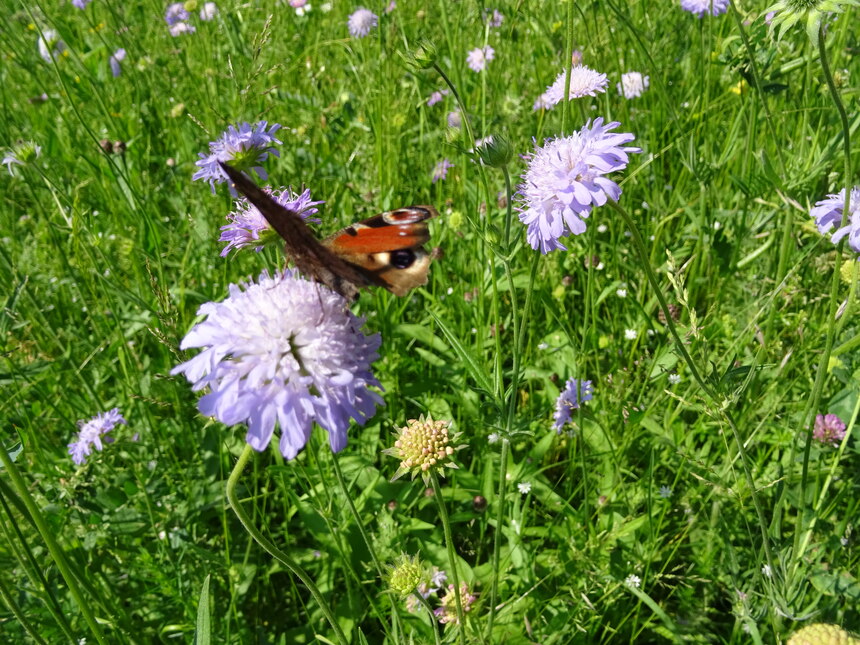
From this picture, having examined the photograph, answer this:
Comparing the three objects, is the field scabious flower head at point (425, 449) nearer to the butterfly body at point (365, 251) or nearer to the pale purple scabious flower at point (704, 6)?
the butterfly body at point (365, 251)

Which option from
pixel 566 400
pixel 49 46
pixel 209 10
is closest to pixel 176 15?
pixel 209 10

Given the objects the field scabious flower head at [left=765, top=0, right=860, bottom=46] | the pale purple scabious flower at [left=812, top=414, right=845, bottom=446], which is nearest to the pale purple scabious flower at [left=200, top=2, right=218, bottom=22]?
the field scabious flower head at [left=765, top=0, right=860, bottom=46]

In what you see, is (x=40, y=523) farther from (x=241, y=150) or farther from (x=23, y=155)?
(x=23, y=155)

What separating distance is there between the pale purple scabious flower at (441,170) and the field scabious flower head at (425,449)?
5.92ft

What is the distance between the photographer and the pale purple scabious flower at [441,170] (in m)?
3.05

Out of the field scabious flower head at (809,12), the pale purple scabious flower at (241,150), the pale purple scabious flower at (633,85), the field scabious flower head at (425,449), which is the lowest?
the field scabious flower head at (425,449)

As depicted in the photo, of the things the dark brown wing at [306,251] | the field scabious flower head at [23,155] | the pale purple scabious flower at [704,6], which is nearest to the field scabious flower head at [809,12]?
the dark brown wing at [306,251]

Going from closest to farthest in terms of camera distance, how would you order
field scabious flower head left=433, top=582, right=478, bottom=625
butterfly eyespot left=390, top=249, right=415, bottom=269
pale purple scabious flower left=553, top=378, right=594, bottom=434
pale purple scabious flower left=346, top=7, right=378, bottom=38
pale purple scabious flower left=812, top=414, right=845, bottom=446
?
1. butterfly eyespot left=390, top=249, right=415, bottom=269
2. field scabious flower head left=433, top=582, right=478, bottom=625
3. pale purple scabious flower left=812, top=414, right=845, bottom=446
4. pale purple scabious flower left=553, top=378, right=594, bottom=434
5. pale purple scabious flower left=346, top=7, right=378, bottom=38

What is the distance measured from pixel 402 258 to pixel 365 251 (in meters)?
0.09

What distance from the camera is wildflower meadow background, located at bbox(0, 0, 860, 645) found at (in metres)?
1.43

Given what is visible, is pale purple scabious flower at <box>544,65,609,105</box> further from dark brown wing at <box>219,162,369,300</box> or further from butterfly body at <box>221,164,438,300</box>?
dark brown wing at <box>219,162,369,300</box>

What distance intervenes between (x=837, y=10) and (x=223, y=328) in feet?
4.40

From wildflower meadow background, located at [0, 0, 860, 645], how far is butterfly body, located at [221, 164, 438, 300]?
63 millimetres

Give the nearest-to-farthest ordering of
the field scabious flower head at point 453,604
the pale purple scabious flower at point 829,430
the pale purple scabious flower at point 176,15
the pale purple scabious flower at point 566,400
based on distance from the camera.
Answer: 1. the field scabious flower head at point 453,604
2. the pale purple scabious flower at point 829,430
3. the pale purple scabious flower at point 566,400
4. the pale purple scabious flower at point 176,15
